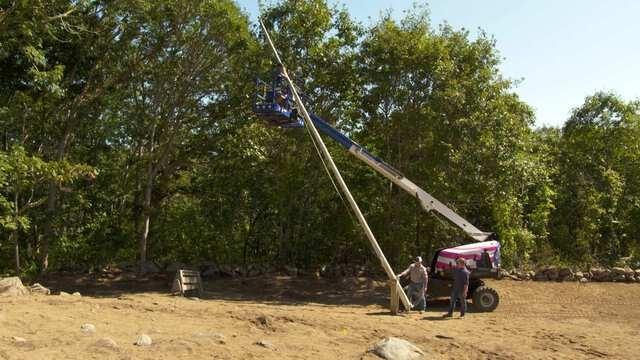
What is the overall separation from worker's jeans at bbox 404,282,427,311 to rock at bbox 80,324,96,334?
7616mm

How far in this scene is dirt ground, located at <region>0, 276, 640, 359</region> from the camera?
7.65 m

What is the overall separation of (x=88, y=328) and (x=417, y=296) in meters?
7.80

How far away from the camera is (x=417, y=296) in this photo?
13.8 meters

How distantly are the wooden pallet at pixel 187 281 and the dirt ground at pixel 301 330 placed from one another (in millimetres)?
567

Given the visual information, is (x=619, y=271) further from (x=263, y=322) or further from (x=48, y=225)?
(x=48, y=225)

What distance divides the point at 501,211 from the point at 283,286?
23.9 ft

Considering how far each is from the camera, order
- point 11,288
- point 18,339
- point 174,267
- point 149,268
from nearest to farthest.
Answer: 1. point 18,339
2. point 11,288
3. point 149,268
4. point 174,267

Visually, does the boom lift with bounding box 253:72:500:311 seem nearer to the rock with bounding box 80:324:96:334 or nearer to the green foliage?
the green foliage

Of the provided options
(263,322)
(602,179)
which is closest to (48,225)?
(263,322)

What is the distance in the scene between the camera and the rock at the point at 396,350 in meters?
8.25

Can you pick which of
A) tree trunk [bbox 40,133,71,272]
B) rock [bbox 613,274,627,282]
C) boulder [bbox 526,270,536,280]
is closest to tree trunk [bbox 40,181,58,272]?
tree trunk [bbox 40,133,71,272]

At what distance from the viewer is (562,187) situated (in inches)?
1088

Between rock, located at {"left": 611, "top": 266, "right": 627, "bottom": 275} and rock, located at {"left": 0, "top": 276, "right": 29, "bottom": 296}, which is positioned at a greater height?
rock, located at {"left": 611, "top": 266, "right": 627, "bottom": 275}

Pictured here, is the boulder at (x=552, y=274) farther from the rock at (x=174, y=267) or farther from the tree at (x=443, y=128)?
the rock at (x=174, y=267)
